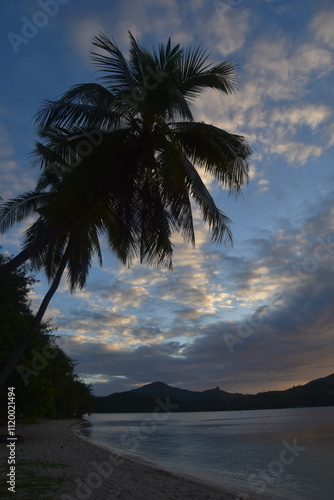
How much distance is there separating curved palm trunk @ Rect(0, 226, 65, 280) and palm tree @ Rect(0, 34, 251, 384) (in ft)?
0.10

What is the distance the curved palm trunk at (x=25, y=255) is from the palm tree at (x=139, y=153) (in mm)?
31

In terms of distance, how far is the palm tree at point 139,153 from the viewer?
27.1 feet

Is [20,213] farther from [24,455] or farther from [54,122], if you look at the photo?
[24,455]

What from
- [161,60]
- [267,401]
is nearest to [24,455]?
[161,60]

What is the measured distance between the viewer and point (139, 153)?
890cm

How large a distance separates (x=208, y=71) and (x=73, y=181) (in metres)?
3.78

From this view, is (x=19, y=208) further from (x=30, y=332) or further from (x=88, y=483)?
(x=88, y=483)

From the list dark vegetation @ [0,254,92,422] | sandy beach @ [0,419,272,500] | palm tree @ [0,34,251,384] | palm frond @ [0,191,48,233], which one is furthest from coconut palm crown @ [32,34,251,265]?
dark vegetation @ [0,254,92,422]

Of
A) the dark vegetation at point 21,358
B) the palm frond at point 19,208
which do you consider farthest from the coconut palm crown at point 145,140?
the dark vegetation at point 21,358

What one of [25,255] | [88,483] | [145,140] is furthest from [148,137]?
[88,483]

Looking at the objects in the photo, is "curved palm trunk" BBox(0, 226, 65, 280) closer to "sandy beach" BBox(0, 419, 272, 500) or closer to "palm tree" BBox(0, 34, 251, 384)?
"palm tree" BBox(0, 34, 251, 384)

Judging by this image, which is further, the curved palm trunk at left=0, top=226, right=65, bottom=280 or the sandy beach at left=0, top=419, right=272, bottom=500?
the sandy beach at left=0, top=419, right=272, bottom=500

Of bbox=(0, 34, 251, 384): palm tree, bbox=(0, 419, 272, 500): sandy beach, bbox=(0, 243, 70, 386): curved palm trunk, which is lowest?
bbox=(0, 419, 272, 500): sandy beach

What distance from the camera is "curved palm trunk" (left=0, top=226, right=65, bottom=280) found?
273 inches
